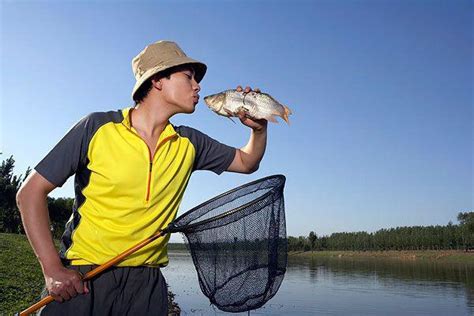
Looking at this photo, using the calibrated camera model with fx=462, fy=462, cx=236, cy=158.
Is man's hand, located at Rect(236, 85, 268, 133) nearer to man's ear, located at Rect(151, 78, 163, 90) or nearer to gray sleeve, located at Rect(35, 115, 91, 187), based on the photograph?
man's ear, located at Rect(151, 78, 163, 90)

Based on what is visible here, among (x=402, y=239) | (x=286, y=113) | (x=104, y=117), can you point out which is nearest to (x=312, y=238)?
(x=402, y=239)

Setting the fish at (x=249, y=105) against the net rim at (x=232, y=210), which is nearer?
the net rim at (x=232, y=210)

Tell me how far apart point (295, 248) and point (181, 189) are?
18310 centimetres

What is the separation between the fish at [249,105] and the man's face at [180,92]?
449 millimetres

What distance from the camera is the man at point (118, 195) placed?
8.53 ft

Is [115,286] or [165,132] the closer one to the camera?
[115,286]

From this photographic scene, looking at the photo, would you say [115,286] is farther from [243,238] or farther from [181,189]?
[243,238]

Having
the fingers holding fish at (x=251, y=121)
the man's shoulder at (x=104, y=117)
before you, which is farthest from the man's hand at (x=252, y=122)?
the man's shoulder at (x=104, y=117)

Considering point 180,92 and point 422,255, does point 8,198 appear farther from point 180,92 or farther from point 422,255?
point 422,255

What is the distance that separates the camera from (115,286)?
8.89 ft

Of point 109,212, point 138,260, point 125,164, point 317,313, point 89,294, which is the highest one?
point 125,164

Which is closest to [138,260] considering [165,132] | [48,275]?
[48,275]

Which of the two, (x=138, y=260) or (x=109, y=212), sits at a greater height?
(x=109, y=212)

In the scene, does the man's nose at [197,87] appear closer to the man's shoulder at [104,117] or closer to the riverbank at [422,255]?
the man's shoulder at [104,117]
